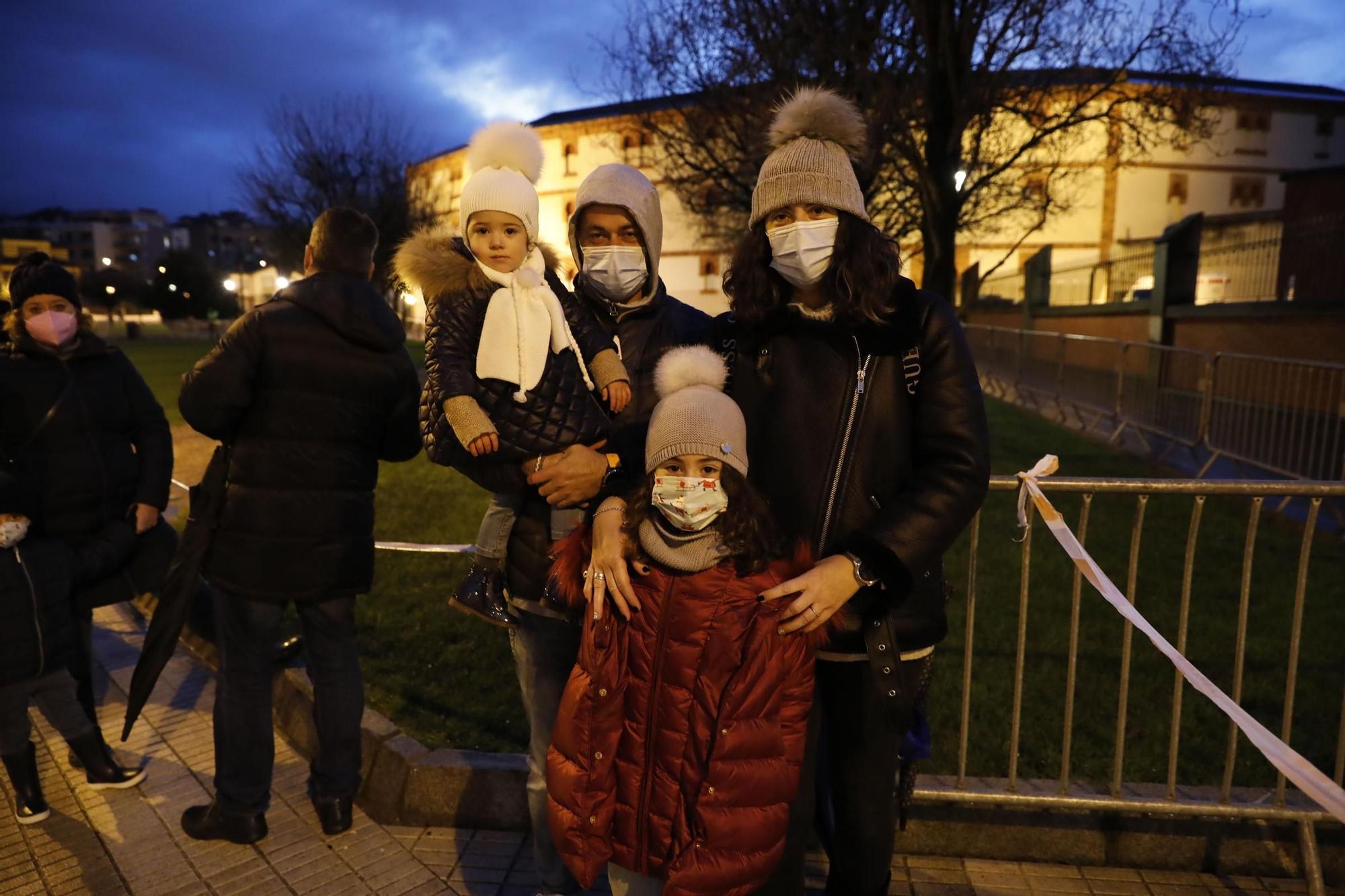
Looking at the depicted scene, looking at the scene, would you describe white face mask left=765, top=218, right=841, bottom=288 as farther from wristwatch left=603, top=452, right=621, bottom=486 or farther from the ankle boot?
the ankle boot

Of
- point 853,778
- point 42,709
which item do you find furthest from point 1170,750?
Answer: point 42,709

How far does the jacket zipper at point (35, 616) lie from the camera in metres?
3.28

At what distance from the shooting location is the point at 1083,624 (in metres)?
5.28

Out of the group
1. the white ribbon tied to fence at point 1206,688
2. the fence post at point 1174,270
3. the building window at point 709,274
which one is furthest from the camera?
the building window at point 709,274

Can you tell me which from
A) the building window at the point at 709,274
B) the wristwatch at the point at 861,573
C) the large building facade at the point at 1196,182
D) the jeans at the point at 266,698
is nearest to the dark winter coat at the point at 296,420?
the jeans at the point at 266,698

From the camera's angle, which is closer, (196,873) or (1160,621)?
(196,873)

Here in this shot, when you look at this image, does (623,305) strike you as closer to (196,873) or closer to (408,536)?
(196,873)

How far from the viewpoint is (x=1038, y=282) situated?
23828mm

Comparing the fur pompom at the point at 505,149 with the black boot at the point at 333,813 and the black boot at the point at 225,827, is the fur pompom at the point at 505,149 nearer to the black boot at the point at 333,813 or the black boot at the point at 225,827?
the black boot at the point at 333,813

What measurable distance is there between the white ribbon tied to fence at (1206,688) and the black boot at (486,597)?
1.61 m

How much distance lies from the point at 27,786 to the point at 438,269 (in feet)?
8.92

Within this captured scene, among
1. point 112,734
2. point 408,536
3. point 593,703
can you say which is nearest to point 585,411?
point 593,703

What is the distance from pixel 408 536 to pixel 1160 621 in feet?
18.2

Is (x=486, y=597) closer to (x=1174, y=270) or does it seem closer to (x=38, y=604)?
(x=38, y=604)
